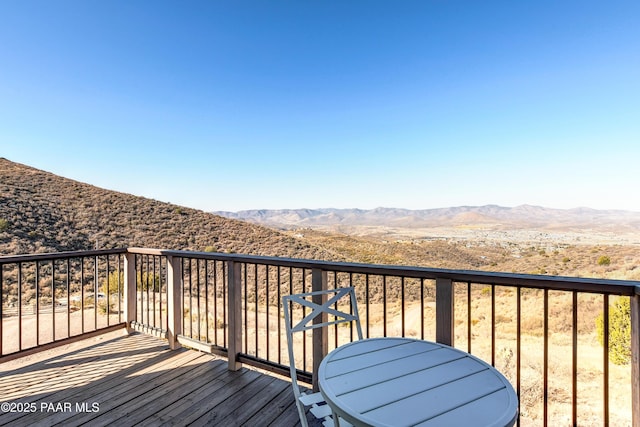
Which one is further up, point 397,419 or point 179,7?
point 179,7

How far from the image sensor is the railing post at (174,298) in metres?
3.23

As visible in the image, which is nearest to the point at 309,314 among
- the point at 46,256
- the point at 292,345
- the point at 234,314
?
the point at 292,345

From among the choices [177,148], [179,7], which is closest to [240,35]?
[179,7]

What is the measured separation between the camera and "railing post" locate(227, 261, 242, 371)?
2.80 meters

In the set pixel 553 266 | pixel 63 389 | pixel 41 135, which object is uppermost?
pixel 41 135

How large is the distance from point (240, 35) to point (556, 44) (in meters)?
8.76

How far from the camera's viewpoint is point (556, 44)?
8258mm

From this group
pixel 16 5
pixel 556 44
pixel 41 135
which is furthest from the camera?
pixel 41 135

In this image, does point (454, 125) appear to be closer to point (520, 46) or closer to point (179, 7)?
point (520, 46)

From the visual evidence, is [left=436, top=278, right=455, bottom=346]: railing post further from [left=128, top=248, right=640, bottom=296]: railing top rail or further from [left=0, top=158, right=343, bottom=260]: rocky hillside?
[left=0, top=158, right=343, bottom=260]: rocky hillside

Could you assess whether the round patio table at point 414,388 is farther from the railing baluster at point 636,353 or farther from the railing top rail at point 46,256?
the railing top rail at point 46,256

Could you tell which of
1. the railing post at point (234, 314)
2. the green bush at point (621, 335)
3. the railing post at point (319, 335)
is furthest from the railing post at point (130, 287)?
the green bush at point (621, 335)

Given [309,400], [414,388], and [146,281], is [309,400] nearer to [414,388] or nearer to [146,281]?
[414,388]

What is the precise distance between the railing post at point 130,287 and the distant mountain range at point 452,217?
42.8 meters
